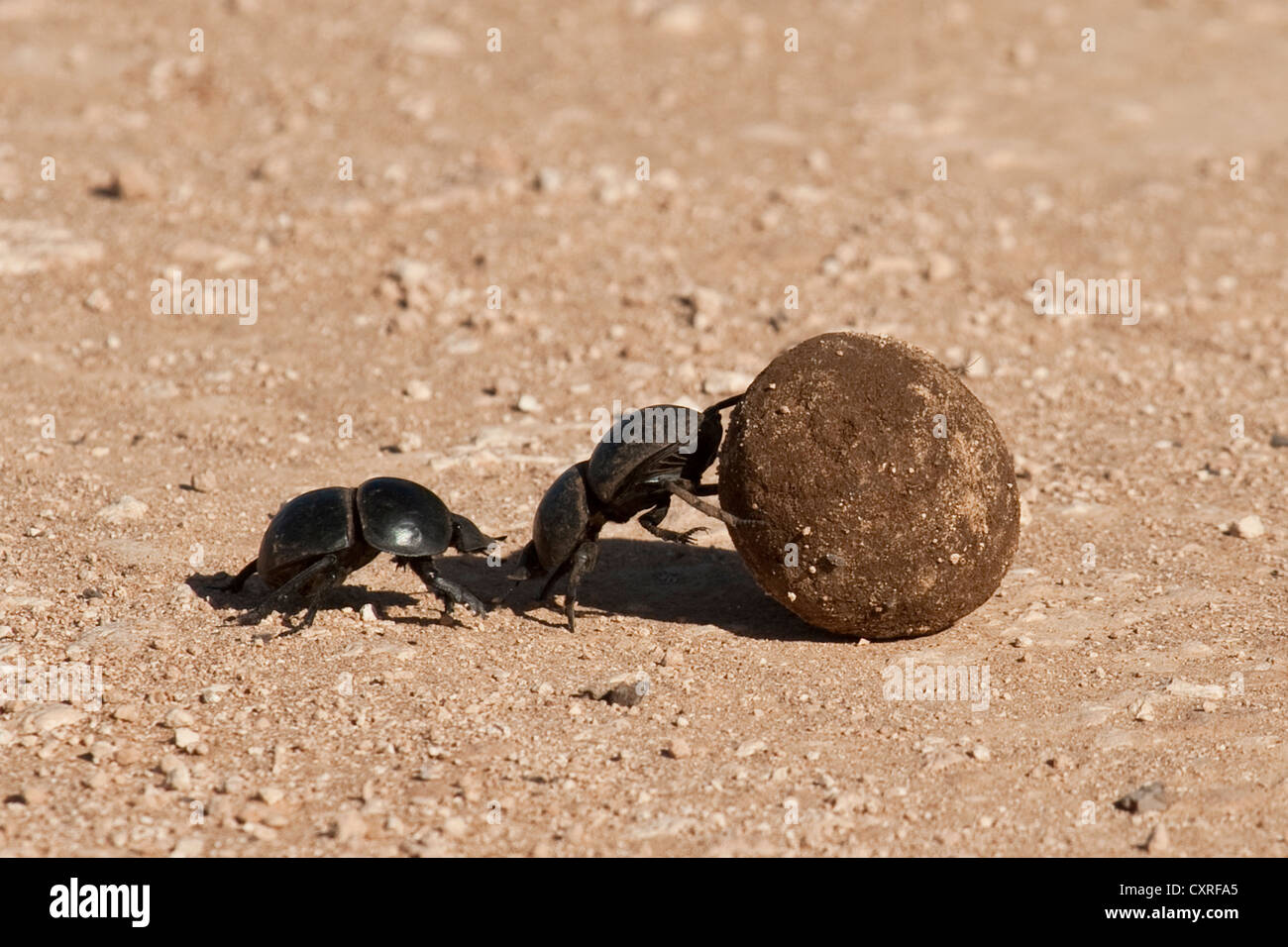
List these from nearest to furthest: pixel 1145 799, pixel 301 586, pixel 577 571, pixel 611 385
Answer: pixel 1145 799, pixel 301 586, pixel 577 571, pixel 611 385

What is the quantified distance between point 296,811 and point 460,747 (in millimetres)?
578

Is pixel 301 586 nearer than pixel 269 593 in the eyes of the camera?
Yes

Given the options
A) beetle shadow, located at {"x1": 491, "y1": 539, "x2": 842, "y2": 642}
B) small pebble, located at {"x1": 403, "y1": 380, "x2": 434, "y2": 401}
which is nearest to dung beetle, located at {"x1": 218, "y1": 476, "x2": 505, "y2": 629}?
beetle shadow, located at {"x1": 491, "y1": 539, "x2": 842, "y2": 642}

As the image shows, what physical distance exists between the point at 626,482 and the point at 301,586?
1313mm

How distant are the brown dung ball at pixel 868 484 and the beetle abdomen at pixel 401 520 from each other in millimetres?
1146

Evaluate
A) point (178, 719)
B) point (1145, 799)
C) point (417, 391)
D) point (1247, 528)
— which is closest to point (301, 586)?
point (178, 719)

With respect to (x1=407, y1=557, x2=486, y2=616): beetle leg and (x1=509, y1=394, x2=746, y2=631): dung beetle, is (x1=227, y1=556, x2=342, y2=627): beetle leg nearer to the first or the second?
(x1=407, y1=557, x2=486, y2=616): beetle leg

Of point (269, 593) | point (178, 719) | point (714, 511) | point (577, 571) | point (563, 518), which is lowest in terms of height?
point (178, 719)

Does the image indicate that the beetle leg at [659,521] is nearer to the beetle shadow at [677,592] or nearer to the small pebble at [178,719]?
the beetle shadow at [677,592]

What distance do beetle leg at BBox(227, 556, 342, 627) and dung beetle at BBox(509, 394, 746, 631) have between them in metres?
0.75

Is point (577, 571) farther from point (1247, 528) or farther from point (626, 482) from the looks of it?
point (1247, 528)

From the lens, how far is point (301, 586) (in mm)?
5391

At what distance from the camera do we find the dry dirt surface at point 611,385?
4.27m

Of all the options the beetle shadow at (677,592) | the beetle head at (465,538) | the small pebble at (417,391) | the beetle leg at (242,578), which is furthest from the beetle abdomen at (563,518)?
the small pebble at (417,391)
